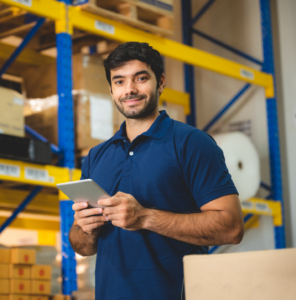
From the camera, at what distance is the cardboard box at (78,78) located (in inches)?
165

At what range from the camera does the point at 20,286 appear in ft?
11.6

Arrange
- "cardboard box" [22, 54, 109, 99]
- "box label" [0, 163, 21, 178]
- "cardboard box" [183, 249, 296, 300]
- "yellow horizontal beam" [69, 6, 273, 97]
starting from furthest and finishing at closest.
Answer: "cardboard box" [22, 54, 109, 99] < "yellow horizontal beam" [69, 6, 273, 97] < "box label" [0, 163, 21, 178] < "cardboard box" [183, 249, 296, 300]

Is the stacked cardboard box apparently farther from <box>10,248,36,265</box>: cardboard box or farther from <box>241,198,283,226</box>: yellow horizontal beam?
<box>241,198,283,226</box>: yellow horizontal beam

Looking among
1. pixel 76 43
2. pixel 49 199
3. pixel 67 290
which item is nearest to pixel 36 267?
pixel 67 290

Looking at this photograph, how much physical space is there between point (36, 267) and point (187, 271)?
2.41 metres

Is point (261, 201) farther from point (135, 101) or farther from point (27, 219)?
point (135, 101)

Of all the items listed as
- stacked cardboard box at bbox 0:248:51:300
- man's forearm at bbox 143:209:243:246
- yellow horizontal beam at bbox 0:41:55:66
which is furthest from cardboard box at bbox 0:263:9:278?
man's forearm at bbox 143:209:243:246

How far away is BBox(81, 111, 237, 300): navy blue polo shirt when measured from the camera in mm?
1681

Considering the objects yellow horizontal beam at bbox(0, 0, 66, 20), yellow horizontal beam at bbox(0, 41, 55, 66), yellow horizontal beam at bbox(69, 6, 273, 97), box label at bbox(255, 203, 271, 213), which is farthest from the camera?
box label at bbox(255, 203, 271, 213)

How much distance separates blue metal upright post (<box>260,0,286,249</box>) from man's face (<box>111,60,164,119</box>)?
403 cm

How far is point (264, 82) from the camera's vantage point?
576 cm

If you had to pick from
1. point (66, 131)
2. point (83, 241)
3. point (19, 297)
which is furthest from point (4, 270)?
point (83, 241)

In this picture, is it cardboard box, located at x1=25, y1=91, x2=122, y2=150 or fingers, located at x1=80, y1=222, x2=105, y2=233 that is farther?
cardboard box, located at x1=25, y1=91, x2=122, y2=150

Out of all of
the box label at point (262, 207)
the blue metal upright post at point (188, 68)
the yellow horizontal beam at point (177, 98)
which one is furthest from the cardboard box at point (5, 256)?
the blue metal upright post at point (188, 68)
